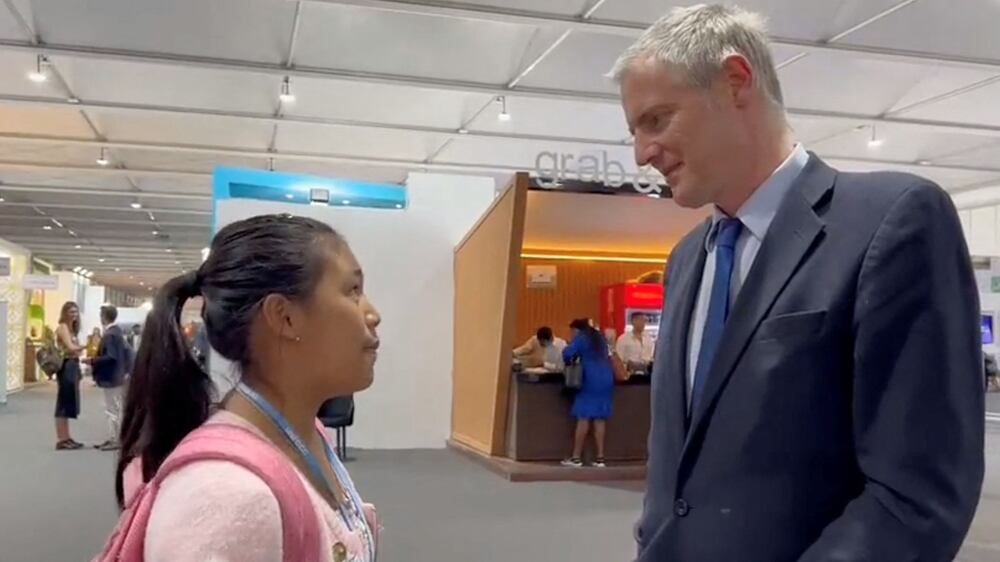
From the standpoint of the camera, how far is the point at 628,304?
476 inches

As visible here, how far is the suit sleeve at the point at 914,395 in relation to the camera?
1049 mm

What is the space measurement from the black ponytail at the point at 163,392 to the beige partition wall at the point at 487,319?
7.13m

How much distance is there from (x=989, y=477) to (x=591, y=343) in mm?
3646

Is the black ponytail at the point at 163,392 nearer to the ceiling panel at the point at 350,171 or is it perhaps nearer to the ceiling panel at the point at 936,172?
the ceiling panel at the point at 350,171

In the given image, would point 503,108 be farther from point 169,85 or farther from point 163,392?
point 163,392

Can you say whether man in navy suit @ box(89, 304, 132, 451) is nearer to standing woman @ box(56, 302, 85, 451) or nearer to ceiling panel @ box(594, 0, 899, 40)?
standing woman @ box(56, 302, 85, 451)

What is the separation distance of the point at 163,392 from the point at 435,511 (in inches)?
219

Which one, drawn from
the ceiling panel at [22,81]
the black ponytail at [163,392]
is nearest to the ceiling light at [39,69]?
the ceiling panel at [22,81]

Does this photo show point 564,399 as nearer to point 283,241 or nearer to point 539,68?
point 539,68

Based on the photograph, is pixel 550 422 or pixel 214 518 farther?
pixel 550 422

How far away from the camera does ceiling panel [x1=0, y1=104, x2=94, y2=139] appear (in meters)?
12.7

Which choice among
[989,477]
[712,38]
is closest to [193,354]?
[712,38]

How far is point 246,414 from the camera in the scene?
45.3 inches

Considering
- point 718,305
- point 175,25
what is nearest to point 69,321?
point 175,25
